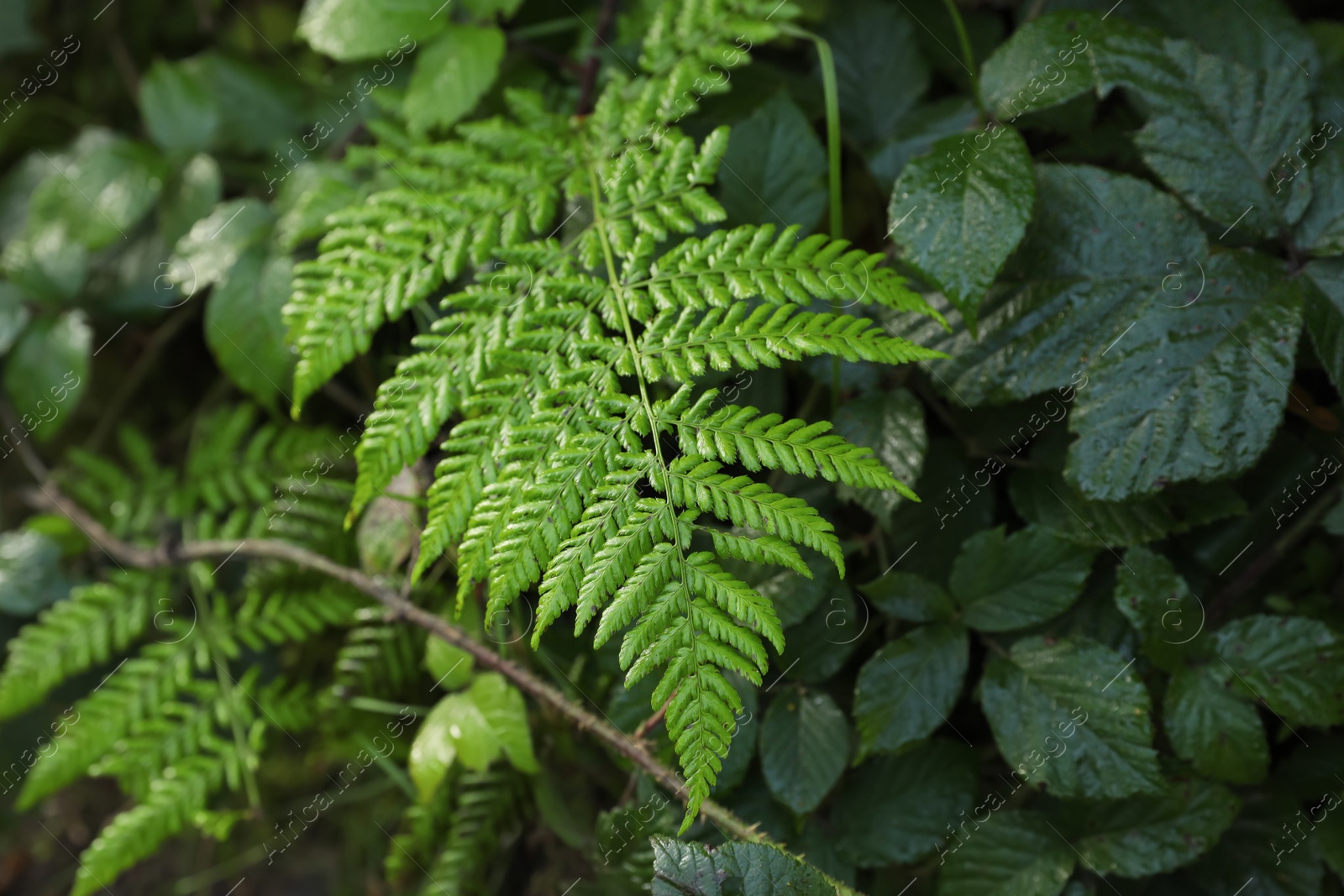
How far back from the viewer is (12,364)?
192cm

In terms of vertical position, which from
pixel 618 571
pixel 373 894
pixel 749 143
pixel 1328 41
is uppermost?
pixel 749 143

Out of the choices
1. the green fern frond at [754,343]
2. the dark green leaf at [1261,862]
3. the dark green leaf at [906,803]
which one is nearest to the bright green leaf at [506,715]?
the dark green leaf at [906,803]

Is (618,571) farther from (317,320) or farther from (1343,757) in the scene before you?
(1343,757)

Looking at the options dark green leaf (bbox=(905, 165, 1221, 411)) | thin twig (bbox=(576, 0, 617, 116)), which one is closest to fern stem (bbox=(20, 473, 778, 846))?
dark green leaf (bbox=(905, 165, 1221, 411))

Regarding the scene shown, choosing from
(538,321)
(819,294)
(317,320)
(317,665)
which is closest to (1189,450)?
(819,294)

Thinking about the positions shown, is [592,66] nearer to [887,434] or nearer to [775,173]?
[775,173]

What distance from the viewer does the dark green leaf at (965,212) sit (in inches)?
44.4

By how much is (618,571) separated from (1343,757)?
3.84ft

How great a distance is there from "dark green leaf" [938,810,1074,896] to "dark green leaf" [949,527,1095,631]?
30 centimetres

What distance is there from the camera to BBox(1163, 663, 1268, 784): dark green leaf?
1174 millimetres

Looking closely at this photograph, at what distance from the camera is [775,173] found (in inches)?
54.1

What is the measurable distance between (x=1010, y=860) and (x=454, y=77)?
5.32 feet

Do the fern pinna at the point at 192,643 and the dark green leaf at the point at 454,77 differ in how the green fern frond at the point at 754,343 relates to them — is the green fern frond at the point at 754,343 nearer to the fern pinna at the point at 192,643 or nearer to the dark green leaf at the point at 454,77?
the dark green leaf at the point at 454,77

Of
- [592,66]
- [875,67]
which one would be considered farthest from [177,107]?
[875,67]
